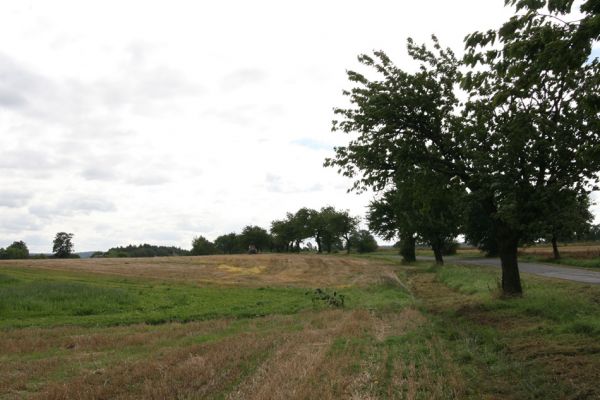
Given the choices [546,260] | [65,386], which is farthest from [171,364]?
[546,260]

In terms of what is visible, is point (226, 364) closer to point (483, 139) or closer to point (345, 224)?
point (483, 139)

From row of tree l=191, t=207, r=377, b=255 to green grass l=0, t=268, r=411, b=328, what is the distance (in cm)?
8135

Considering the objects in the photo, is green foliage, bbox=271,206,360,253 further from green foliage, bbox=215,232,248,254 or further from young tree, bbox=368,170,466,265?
young tree, bbox=368,170,466,265

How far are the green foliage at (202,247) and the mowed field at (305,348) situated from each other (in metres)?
129

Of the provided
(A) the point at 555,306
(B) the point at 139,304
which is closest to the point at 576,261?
(A) the point at 555,306

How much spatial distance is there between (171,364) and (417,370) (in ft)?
17.4

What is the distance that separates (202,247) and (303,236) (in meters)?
38.2

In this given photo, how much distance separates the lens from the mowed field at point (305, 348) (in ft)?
27.5

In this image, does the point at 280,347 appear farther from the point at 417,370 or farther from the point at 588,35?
the point at 588,35

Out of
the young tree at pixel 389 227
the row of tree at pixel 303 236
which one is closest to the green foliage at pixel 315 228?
the row of tree at pixel 303 236

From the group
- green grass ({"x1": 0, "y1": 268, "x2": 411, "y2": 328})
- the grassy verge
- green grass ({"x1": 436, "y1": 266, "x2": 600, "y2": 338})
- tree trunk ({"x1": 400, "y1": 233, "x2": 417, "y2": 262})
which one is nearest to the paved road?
green grass ({"x1": 436, "y1": 266, "x2": 600, "y2": 338})

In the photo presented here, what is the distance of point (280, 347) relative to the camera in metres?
12.2

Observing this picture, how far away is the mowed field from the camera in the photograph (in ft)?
27.5

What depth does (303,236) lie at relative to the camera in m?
132
